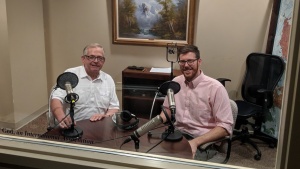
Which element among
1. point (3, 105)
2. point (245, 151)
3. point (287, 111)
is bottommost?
point (245, 151)

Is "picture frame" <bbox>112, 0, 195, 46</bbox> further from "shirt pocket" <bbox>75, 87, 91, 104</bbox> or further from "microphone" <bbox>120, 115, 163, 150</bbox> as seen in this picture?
"microphone" <bbox>120, 115, 163, 150</bbox>

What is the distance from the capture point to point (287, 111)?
66 cm

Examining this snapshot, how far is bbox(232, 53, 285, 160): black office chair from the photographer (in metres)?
2.87

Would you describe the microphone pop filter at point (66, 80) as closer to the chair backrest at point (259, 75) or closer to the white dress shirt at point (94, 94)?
the white dress shirt at point (94, 94)

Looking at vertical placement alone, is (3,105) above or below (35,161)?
below

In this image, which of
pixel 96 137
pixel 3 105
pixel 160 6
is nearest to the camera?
pixel 96 137

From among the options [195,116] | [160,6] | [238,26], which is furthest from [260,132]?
[160,6]

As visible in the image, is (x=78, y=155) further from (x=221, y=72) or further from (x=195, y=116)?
(x=221, y=72)

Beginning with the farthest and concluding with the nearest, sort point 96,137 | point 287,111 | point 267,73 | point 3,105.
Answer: point 3,105 → point 267,73 → point 96,137 → point 287,111

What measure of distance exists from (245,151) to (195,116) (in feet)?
3.40

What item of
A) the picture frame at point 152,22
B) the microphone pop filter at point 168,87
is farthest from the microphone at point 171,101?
the picture frame at point 152,22

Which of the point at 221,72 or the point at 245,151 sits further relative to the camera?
the point at 221,72

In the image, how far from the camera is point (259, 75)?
3.07 m

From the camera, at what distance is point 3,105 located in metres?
3.25
